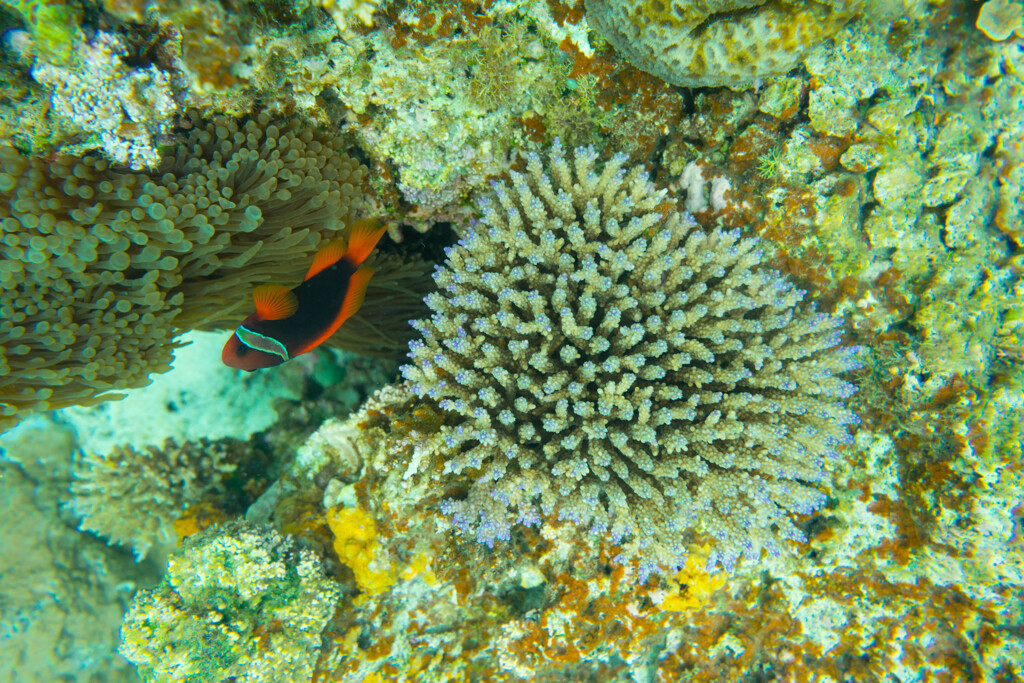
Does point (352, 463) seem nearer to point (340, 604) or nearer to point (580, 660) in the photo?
point (340, 604)

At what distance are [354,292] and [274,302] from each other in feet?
1.34

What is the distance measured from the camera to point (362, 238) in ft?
8.78

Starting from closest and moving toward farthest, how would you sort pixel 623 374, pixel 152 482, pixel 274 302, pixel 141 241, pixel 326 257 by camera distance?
pixel 141 241 < pixel 623 374 < pixel 274 302 < pixel 326 257 < pixel 152 482

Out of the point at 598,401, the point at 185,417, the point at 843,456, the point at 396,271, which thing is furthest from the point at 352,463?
the point at 843,456

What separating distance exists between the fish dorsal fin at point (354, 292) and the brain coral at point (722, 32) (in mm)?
1798

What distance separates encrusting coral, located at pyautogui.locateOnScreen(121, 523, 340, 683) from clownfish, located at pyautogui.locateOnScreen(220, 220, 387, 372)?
1.17 m

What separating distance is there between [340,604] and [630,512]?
1.83 metres

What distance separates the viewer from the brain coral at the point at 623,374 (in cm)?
244

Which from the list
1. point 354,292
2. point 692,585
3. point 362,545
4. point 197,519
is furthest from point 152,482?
point 692,585

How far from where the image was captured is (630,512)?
8.25 ft

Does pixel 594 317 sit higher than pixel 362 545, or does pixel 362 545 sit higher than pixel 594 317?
pixel 594 317

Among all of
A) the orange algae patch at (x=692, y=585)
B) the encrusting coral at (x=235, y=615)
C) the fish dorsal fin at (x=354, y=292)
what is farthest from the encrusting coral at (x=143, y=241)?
the orange algae patch at (x=692, y=585)

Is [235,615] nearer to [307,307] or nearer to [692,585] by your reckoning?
[307,307]

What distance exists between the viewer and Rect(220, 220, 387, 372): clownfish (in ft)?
8.38
